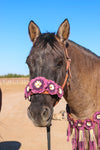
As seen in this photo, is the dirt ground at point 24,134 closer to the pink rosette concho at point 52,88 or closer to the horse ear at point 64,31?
the pink rosette concho at point 52,88

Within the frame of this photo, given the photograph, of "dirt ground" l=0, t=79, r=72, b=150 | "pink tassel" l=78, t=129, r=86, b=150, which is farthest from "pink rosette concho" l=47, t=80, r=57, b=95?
"dirt ground" l=0, t=79, r=72, b=150

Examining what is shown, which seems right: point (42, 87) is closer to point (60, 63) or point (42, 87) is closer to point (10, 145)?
point (60, 63)

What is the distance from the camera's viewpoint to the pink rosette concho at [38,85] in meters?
2.64

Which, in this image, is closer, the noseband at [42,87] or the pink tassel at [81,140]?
the noseband at [42,87]

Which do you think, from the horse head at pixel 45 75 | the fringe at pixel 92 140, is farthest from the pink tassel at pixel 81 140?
the horse head at pixel 45 75

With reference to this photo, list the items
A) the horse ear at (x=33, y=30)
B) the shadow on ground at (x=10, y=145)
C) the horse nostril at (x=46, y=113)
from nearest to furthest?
1. the horse nostril at (x=46, y=113)
2. the horse ear at (x=33, y=30)
3. the shadow on ground at (x=10, y=145)

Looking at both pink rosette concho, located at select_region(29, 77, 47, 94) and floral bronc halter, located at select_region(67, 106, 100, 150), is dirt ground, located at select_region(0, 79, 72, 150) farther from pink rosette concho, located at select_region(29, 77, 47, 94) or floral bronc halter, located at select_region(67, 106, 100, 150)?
pink rosette concho, located at select_region(29, 77, 47, 94)

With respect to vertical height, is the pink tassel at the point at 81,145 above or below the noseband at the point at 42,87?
below

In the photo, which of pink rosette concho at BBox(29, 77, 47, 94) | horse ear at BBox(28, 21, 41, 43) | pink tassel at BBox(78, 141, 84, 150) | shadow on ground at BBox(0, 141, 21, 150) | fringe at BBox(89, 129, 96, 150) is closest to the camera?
pink rosette concho at BBox(29, 77, 47, 94)

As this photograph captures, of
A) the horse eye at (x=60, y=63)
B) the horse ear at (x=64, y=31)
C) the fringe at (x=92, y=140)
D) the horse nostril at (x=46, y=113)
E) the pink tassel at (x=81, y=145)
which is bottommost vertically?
the pink tassel at (x=81, y=145)

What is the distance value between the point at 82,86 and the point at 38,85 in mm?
941

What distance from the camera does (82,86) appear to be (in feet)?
10.8

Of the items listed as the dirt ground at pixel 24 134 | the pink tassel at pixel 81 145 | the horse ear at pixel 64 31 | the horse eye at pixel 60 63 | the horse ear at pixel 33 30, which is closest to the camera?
the horse eye at pixel 60 63

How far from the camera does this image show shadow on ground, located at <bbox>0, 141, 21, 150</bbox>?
7.11m
